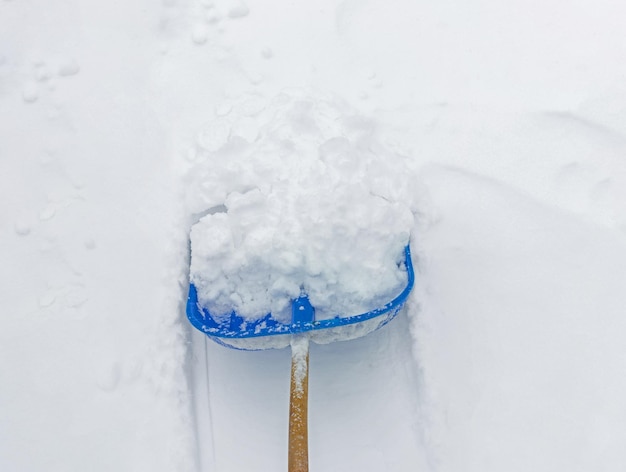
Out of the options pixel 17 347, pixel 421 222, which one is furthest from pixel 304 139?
pixel 17 347

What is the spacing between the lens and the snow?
1.47 m

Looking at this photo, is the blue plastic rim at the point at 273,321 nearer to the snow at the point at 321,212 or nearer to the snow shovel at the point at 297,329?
the snow shovel at the point at 297,329

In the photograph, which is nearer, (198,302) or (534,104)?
(198,302)

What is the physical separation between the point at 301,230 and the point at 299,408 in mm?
372

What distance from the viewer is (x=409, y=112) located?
178cm

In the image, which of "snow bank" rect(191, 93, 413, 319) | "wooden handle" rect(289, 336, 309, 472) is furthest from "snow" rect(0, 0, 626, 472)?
"wooden handle" rect(289, 336, 309, 472)

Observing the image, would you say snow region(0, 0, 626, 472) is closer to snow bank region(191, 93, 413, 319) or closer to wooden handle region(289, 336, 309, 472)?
snow bank region(191, 93, 413, 319)

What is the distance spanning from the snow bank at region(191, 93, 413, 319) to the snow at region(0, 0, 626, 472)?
0.03 metres

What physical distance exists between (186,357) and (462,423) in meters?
0.65

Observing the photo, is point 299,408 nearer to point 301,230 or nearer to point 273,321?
point 273,321

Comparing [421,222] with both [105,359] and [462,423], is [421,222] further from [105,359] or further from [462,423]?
[105,359]

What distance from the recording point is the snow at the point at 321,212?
147 cm

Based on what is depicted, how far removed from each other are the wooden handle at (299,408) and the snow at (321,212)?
0.17 metres

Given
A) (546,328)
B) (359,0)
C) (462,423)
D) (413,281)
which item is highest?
(359,0)
